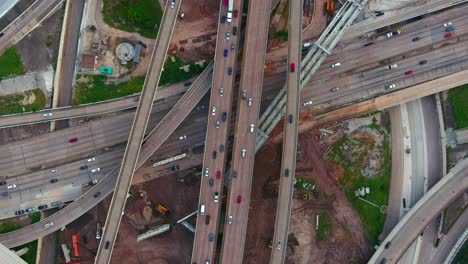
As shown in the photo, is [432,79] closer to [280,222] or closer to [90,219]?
[280,222]

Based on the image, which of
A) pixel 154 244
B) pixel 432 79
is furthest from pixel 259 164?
pixel 432 79

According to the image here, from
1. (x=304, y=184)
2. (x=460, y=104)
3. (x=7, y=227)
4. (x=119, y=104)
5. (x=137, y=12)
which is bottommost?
(x=7, y=227)

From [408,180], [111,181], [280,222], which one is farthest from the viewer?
[408,180]

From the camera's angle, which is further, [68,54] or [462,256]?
[68,54]

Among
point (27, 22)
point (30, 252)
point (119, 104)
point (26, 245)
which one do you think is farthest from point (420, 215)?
point (27, 22)

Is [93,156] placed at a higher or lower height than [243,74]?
lower

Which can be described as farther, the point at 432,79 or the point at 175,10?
the point at 432,79

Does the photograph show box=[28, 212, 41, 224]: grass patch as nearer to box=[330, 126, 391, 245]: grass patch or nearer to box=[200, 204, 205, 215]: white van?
box=[200, 204, 205, 215]: white van

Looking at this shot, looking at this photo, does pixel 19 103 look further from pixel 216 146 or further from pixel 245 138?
pixel 245 138
